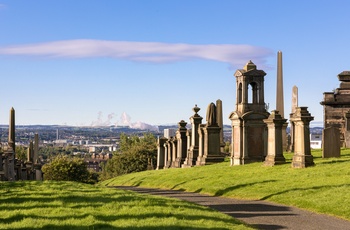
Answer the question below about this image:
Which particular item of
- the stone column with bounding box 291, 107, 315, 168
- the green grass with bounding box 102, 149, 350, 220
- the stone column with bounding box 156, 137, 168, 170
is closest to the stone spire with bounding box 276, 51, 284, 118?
the stone column with bounding box 156, 137, 168, 170

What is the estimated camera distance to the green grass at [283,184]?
58.0 ft

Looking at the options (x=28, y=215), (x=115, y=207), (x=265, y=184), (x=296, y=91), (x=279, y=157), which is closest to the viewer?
(x=28, y=215)

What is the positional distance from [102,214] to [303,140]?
515 inches

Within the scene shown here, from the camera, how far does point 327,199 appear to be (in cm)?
1764

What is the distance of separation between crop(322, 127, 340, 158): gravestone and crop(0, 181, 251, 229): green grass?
43.7 ft

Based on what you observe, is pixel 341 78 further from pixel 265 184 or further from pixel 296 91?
pixel 265 184

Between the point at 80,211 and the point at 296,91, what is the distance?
112 feet

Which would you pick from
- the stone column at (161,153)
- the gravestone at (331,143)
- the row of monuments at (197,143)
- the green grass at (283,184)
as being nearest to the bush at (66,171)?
the stone column at (161,153)

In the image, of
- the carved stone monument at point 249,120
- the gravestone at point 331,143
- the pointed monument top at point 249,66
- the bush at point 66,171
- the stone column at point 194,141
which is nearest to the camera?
the gravestone at point 331,143

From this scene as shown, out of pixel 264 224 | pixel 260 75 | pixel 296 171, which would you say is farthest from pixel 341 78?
pixel 264 224

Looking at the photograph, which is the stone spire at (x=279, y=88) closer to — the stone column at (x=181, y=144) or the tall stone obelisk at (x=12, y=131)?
the stone column at (x=181, y=144)

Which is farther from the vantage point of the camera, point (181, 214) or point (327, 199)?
point (327, 199)

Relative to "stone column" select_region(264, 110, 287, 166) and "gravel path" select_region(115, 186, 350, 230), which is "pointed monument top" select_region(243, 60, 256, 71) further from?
"gravel path" select_region(115, 186, 350, 230)

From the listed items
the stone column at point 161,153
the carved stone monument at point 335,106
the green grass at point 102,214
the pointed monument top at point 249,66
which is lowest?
the green grass at point 102,214
